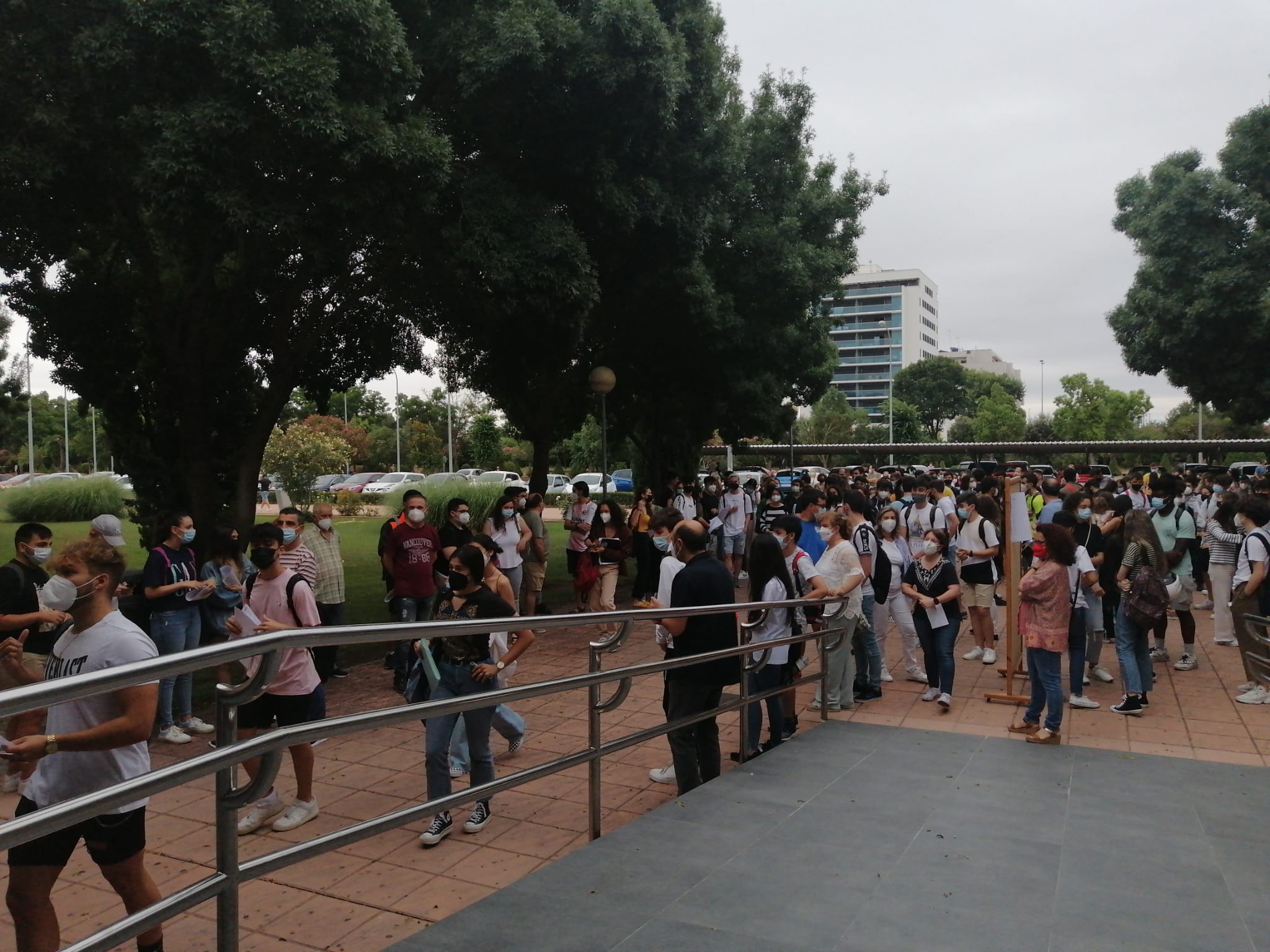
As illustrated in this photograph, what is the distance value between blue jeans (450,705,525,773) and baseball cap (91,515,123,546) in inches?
129

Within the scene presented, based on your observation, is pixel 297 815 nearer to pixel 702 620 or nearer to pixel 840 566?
pixel 702 620

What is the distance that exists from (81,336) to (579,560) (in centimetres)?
699

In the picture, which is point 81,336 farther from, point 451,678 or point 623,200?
point 451,678

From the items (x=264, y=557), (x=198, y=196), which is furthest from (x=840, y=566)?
(x=198, y=196)

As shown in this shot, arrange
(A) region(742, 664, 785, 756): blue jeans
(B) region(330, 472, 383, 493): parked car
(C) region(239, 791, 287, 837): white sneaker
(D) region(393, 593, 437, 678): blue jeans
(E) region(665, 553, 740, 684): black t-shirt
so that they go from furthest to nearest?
1. (B) region(330, 472, 383, 493): parked car
2. (D) region(393, 593, 437, 678): blue jeans
3. (A) region(742, 664, 785, 756): blue jeans
4. (E) region(665, 553, 740, 684): black t-shirt
5. (C) region(239, 791, 287, 837): white sneaker

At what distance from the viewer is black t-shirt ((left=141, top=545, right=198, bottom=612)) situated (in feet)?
23.6

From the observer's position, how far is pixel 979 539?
930 cm

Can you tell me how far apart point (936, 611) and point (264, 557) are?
17.0 feet

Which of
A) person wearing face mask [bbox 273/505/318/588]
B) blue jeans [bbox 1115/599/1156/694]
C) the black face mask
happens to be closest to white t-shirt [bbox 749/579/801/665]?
blue jeans [bbox 1115/599/1156/694]

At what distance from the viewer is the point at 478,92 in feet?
36.2

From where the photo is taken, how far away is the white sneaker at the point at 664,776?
19.8ft

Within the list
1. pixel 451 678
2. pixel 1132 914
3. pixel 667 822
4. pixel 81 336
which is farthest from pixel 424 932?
pixel 81 336

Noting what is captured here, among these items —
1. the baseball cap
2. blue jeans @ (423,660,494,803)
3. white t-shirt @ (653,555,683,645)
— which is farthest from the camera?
the baseball cap

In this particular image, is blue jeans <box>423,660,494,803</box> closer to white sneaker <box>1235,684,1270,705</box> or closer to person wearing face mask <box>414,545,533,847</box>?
person wearing face mask <box>414,545,533,847</box>
